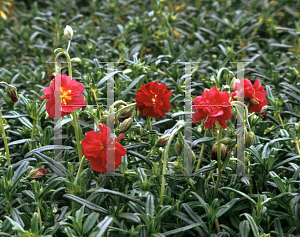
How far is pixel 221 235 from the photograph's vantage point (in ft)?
4.26

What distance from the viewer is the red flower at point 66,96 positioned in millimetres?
1242

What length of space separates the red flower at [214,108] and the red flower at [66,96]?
44 centimetres

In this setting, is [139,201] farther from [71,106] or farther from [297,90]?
[297,90]

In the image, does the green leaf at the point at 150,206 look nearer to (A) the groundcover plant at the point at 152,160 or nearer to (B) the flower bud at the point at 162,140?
(A) the groundcover plant at the point at 152,160

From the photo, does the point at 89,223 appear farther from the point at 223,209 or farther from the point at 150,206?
the point at 223,209

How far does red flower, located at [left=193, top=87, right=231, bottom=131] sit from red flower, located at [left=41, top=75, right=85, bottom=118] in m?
0.44

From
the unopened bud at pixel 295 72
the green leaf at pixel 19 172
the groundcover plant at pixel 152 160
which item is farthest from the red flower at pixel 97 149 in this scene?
the unopened bud at pixel 295 72

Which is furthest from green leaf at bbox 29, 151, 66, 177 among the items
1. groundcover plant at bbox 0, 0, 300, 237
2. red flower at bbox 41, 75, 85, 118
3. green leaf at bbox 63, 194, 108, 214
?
red flower at bbox 41, 75, 85, 118

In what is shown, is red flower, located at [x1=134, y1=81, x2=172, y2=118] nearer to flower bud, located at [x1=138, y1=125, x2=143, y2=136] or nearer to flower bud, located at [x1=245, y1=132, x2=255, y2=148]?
flower bud, located at [x1=138, y1=125, x2=143, y2=136]

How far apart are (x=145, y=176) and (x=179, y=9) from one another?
8.31ft

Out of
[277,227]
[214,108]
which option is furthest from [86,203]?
[277,227]

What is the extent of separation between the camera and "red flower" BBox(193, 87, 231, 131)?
1.20 m

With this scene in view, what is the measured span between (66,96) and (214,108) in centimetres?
55

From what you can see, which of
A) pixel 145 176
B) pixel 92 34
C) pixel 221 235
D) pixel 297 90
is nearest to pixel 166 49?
pixel 92 34
